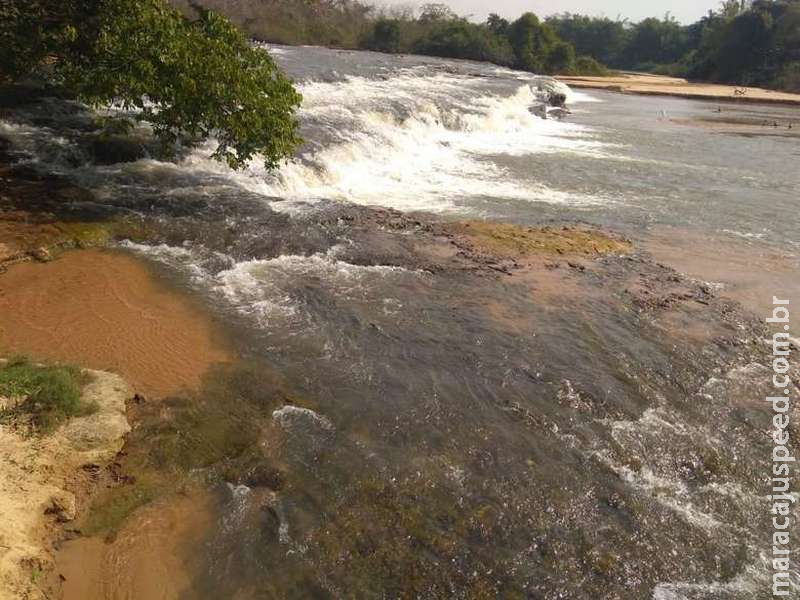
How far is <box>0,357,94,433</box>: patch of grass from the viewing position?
473 centimetres

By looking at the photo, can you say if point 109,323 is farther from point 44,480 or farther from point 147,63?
point 147,63

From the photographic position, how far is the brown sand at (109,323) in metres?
5.99

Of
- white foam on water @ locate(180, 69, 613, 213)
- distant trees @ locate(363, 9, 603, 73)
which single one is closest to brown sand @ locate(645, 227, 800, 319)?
white foam on water @ locate(180, 69, 613, 213)

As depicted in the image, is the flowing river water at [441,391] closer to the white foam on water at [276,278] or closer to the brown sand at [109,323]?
the white foam on water at [276,278]

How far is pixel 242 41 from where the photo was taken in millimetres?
10344

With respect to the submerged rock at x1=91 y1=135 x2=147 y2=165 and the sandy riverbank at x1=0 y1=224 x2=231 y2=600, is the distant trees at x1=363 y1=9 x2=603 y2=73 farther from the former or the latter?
the sandy riverbank at x1=0 y1=224 x2=231 y2=600

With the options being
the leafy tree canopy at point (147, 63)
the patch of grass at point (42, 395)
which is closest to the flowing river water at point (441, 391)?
the patch of grass at point (42, 395)

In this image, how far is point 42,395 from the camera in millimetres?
4867

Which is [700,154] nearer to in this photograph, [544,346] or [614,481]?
[544,346]

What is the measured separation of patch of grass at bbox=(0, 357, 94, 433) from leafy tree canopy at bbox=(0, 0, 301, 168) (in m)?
5.22

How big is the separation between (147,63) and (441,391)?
677cm

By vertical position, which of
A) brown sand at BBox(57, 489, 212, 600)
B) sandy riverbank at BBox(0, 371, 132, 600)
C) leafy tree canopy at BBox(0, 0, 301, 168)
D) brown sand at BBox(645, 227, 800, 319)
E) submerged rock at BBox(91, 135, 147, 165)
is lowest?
brown sand at BBox(57, 489, 212, 600)

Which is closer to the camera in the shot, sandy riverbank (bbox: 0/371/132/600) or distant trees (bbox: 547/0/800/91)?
sandy riverbank (bbox: 0/371/132/600)

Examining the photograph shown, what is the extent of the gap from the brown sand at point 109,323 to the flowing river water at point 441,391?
392 mm
